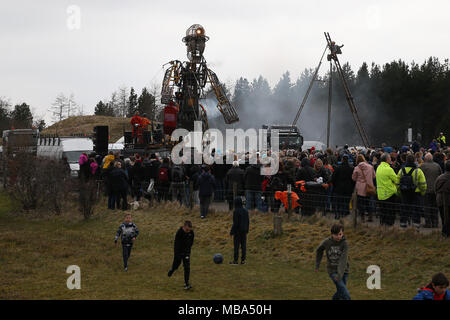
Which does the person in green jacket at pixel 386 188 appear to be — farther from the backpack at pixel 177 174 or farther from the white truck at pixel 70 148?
the white truck at pixel 70 148

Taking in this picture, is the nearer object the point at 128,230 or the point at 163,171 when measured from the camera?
the point at 128,230

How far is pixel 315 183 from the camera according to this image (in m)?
16.5

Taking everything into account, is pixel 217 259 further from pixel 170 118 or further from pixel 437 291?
pixel 170 118

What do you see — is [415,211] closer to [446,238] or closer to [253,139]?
[446,238]

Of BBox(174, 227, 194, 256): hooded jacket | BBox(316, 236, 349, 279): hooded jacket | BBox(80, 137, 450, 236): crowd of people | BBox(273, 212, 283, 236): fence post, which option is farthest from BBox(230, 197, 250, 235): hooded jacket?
BBox(316, 236, 349, 279): hooded jacket

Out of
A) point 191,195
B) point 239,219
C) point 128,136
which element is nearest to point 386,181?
point 239,219

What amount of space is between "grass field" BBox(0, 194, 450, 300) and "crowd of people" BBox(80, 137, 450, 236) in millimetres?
762

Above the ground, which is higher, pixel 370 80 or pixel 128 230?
pixel 370 80

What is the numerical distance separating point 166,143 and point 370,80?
46.8 metres

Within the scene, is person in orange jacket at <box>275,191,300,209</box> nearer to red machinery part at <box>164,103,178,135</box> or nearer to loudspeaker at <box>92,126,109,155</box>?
loudspeaker at <box>92,126,109,155</box>

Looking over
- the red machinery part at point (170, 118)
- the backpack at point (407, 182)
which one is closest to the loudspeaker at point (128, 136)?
the red machinery part at point (170, 118)

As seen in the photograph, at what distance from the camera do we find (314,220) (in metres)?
16.3

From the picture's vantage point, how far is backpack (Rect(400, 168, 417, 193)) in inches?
561
